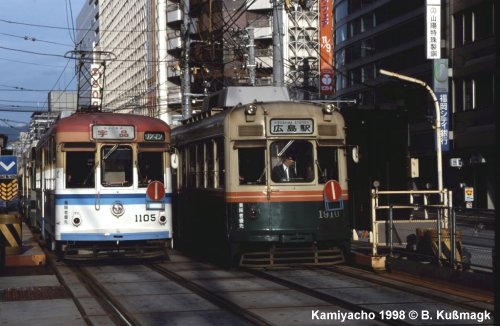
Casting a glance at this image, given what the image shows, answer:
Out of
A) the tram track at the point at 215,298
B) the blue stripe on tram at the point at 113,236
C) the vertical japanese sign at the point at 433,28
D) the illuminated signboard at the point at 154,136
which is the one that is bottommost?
the tram track at the point at 215,298

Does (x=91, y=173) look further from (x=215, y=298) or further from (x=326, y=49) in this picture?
(x=326, y=49)

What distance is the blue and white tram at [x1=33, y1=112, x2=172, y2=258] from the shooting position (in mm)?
18328

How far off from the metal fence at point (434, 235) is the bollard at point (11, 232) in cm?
749

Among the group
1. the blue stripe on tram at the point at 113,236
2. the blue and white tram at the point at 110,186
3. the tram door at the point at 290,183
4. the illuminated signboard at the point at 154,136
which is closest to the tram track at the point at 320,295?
the tram door at the point at 290,183

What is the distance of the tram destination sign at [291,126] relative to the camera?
17172mm

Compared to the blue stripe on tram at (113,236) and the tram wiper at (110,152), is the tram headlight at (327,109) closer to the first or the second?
the blue stripe on tram at (113,236)

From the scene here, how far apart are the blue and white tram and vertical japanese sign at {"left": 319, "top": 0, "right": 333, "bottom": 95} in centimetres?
4705

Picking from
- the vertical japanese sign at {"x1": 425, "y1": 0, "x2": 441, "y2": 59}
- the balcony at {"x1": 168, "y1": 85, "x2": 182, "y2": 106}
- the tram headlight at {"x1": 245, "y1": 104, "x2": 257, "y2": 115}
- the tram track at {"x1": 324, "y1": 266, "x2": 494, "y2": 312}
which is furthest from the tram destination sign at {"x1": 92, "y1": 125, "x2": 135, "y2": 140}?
the balcony at {"x1": 168, "y1": 85, "x2": 182, "y2": 106}

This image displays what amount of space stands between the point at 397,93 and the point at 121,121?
4795cm

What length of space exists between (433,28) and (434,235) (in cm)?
3907

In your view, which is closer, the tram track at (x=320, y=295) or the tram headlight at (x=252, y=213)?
the tram track at (x=320, y=295)

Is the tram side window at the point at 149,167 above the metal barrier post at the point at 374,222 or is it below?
above

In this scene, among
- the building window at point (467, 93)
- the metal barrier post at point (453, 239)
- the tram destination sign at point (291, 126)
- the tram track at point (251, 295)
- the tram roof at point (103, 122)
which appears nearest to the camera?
the tram track at point (251, 295)

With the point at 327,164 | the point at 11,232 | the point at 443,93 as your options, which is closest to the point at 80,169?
the point at 11,232
